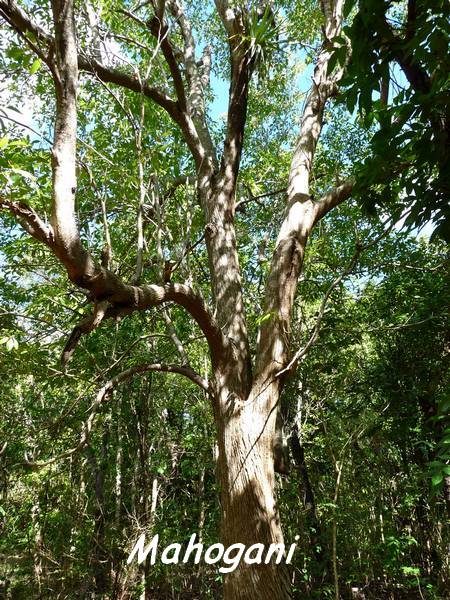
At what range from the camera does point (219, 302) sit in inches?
128

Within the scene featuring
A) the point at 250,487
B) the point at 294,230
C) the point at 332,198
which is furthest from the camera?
the point at 332,198

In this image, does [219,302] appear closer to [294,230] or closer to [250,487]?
[294,230]

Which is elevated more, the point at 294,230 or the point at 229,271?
the point at 294,230

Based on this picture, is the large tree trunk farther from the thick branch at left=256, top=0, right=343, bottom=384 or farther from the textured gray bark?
the thick branch at left=256, top=0, right=343, bottom=384

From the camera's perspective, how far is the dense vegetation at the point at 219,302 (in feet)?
7.09

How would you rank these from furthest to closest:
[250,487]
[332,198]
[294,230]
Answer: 1. [332,198]
2. [294,230]
3. [250,487]

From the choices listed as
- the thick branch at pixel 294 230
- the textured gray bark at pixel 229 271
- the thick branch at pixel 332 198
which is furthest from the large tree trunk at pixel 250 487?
the thick branch at pixel 332 198

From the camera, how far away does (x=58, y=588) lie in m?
5.09

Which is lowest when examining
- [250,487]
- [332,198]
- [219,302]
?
[250,487]

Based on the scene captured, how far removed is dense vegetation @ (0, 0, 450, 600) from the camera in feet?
7.09

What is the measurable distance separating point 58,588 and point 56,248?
4919mm

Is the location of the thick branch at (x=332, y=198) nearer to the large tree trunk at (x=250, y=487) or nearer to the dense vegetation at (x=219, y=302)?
the dense vegetation at (x=219, y=302)

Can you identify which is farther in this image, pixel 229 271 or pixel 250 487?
pixel 229 271

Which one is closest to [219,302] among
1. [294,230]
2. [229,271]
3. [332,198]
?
[229,271]
